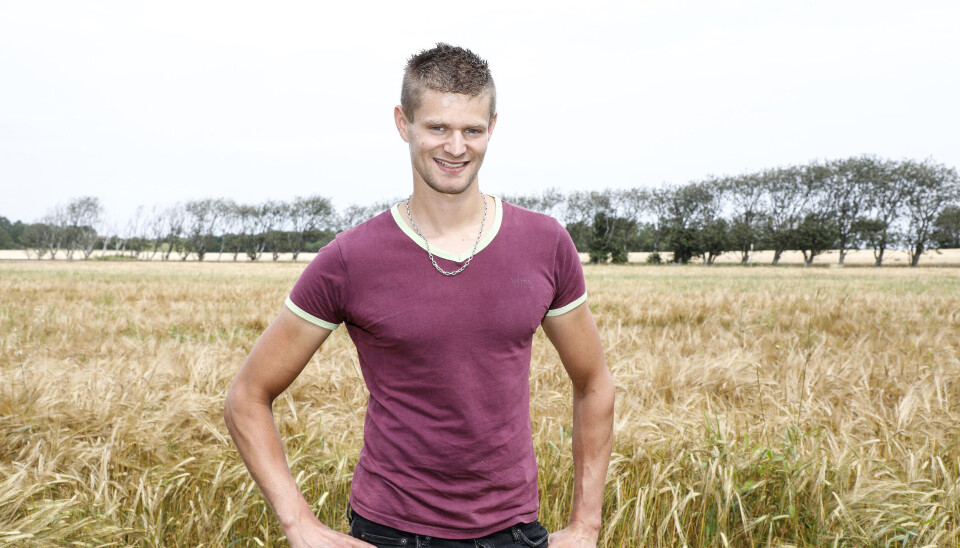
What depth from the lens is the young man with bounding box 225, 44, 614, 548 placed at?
1.58 metres

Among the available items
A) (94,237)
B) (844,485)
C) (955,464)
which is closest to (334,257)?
(844,485)

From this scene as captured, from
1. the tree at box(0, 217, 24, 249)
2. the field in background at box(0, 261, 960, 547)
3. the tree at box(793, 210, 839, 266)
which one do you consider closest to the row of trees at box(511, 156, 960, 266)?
the tree at box(793, 210, 839, 266)

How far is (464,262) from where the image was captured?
1.64 m

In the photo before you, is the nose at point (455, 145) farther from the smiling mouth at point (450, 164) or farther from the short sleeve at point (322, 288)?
the short sleeve at point (322, 288)

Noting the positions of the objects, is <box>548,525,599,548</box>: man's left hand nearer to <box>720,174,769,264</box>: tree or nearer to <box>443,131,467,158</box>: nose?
<box>443,131,467,158</box>: nose

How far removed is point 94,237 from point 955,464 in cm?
9946

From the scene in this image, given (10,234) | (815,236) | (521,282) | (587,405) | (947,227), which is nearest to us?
(521,282)

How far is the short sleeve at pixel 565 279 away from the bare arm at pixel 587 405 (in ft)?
0.08

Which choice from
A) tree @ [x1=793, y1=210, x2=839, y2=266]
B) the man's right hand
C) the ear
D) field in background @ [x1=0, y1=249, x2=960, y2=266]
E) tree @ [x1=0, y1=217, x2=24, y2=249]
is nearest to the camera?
the man's right hand

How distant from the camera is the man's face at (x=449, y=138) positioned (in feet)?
5.29

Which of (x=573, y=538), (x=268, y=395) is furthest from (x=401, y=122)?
(x=573, y=538)

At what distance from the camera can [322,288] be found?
1614mm

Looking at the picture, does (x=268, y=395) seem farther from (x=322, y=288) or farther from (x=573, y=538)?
(x=573, y=538)

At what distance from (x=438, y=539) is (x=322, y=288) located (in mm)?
697
